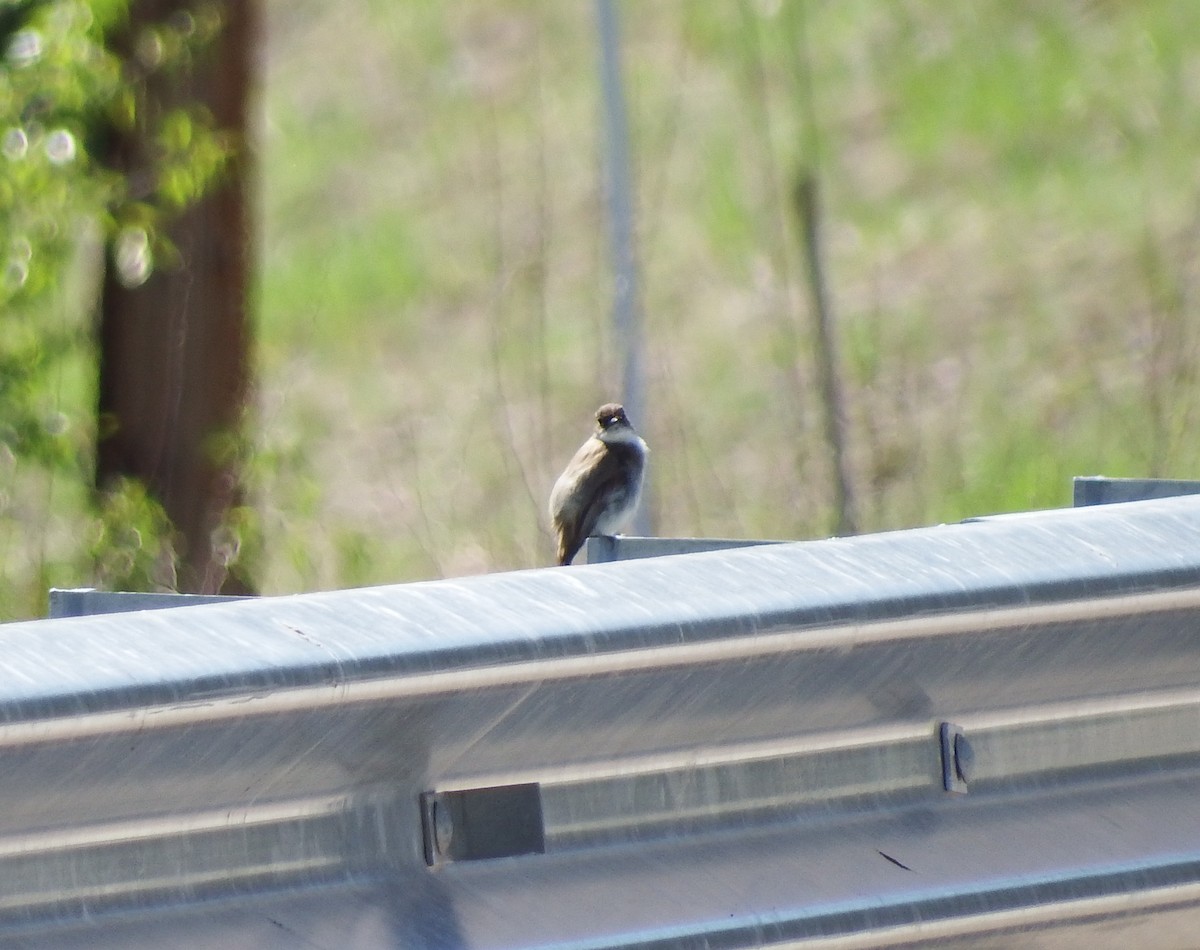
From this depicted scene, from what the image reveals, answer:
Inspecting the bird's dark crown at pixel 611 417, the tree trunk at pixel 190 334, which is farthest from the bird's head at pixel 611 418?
the tree trunk at pixel 190 334

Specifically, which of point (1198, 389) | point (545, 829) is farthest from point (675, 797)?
point (1198, 389)

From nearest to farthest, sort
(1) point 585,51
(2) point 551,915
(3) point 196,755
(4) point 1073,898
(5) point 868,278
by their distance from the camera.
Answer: (3) point 196,755, (2) point 551,915, (4) point 1073,898, (5) point 868,278, (1) point 585,51

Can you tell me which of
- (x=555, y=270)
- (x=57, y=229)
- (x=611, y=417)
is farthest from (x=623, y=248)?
(x=555, y=270)

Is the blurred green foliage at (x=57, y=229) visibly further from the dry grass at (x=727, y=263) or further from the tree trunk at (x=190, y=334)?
the dry grass at (x=727, y=263)

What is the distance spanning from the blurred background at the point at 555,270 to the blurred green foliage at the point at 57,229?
0.9 inches

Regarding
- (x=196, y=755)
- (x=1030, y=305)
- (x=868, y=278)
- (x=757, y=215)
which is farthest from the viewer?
(x=757, y=215)

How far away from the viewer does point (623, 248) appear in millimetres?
8641

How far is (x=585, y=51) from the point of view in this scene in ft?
80.9

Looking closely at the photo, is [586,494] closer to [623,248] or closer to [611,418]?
[611,418]

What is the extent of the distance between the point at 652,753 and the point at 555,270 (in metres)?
18.5

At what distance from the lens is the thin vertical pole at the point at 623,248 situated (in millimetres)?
8672

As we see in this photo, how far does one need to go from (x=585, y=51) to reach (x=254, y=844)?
2285 cm

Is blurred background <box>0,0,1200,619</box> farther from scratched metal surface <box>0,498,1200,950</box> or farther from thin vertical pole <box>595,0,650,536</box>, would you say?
scratched metal surface <box>0,498,1200,950</box>

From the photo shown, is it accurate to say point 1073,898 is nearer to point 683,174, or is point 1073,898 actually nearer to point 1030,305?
point 1030,305
